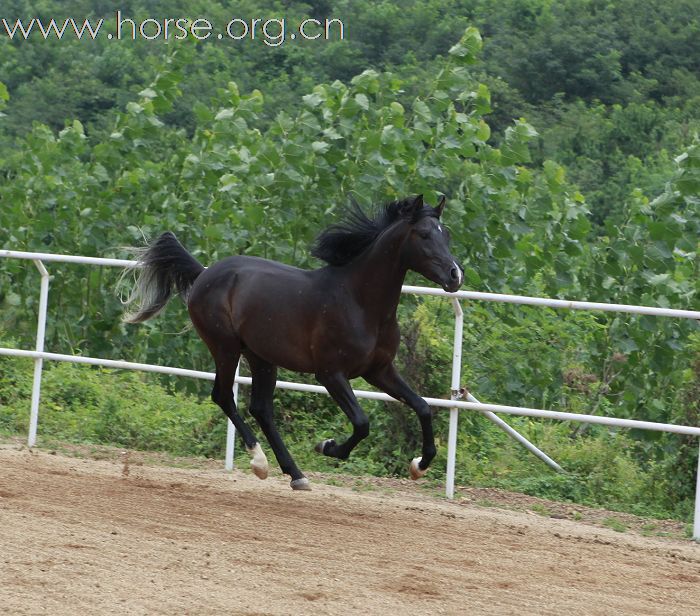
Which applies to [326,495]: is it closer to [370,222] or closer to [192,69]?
[370,222]

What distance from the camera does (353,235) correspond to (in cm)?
802

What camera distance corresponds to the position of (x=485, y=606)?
5703 mm

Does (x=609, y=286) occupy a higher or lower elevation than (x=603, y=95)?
lower

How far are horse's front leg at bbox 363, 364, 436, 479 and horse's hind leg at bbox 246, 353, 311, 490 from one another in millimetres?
910

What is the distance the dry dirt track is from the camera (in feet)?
18.2

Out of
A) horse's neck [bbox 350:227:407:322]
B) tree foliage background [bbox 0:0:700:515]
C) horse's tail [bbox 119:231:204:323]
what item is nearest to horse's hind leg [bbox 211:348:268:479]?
horse's tail [bbox 119:231:204:323]

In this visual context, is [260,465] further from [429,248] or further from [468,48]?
[468,48]

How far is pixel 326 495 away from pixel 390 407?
1.14m

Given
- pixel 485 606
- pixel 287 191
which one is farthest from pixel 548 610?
pixel 287 191

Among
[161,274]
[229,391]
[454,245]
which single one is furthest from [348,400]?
[454,245]

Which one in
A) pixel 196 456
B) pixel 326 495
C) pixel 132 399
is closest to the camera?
pixel 326 495

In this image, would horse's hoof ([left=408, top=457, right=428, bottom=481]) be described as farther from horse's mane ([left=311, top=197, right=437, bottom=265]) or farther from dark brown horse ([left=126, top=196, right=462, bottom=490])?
horse's mane ([left=311, top=197, right=437, bottom=265])

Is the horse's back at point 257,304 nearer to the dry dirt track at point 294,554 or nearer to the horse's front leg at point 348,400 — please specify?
the horse's front leg at point 348,400
